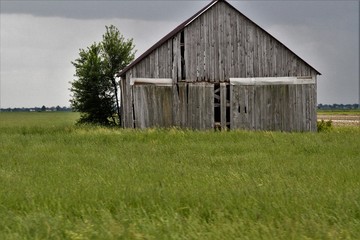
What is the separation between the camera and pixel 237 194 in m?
6.97

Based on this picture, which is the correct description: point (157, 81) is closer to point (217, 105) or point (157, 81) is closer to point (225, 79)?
point (217, 105)

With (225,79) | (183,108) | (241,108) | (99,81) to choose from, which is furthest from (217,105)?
(99,81)

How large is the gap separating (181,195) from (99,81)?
27.0 m

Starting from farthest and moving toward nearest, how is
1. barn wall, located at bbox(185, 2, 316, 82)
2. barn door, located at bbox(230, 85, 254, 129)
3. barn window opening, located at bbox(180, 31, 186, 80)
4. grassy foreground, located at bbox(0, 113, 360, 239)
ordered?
barn window opening, located at bbox(180, 31, 186, 80) → barn wall, located at bbox(185, 2, 316, 82) → barn door, located at bbox(230, 85, 254, 129) → grassy foreground, located at bbox(0, 113, 360, 239)

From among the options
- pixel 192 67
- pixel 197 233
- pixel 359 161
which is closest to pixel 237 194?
pixel 197 233

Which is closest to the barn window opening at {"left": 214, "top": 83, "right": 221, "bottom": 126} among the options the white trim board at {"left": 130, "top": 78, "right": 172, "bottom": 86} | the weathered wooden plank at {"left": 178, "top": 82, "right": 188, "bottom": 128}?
the weathered wooden plank at {"left": 178, "top": 82, "right": 188, "bottom": 128}

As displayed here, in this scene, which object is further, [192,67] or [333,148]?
[192,67]

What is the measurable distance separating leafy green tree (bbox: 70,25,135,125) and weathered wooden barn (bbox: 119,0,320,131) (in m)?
10.0

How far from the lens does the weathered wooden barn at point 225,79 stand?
23203 millimetres

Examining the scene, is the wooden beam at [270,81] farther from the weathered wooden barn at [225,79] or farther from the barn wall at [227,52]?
the barn wall at [227,52]

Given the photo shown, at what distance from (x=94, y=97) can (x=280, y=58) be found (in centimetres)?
1500

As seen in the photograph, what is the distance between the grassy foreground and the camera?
18.0 ft

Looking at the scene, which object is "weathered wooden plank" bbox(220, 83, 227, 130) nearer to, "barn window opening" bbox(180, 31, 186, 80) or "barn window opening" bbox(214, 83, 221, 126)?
"barn window opening" bbox(214, 83, 221, 126)

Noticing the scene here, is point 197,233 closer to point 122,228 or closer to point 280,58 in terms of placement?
point 122,228
